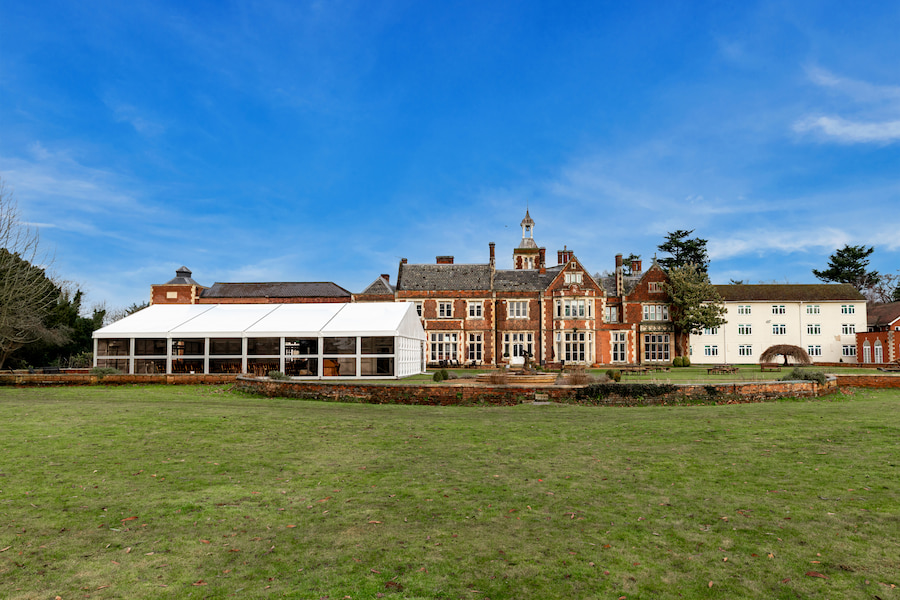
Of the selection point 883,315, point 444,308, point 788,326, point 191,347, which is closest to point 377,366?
point 191,347

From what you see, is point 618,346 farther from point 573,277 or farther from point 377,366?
point 377,366

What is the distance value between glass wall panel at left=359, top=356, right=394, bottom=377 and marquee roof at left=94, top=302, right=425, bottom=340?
187 cm

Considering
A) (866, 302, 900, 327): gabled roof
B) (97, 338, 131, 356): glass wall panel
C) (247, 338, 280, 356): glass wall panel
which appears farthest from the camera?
(866, 302, 900, 327): gabled roof

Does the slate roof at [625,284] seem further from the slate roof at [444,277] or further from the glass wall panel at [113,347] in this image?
the glass wall panel at [113,347]

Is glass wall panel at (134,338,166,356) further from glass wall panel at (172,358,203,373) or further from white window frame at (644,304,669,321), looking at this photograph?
white window frame at (644,304,669,321)

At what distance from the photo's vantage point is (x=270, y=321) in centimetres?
2689

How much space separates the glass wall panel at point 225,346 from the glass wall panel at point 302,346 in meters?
4.02

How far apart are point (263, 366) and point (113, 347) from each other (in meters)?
11.4

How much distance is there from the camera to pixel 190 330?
25859mm

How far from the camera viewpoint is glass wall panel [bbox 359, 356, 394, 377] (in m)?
27.8

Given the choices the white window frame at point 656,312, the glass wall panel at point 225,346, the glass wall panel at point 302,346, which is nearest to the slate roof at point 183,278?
the glass wall panel at point 225,346

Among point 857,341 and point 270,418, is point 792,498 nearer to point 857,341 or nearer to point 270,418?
point 270,418

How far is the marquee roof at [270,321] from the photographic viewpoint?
25375mm

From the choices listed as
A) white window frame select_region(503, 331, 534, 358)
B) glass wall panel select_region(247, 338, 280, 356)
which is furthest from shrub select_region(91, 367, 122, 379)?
white window frame select_region(503, 331, 534, 358)
